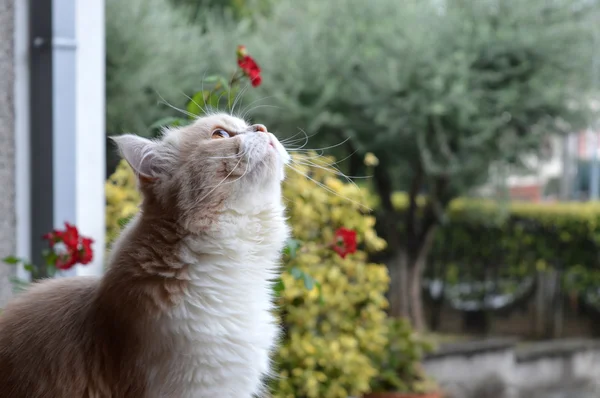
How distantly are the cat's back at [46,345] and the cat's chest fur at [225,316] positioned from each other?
0.17 meters

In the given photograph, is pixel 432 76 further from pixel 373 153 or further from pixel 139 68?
pixel 139 68

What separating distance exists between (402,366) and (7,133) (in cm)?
233

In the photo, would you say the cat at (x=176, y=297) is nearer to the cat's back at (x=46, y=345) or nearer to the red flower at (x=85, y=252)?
the cat's back at (x=46, y=345)

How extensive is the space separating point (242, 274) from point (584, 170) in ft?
24.4

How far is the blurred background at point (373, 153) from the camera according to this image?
2795 mm

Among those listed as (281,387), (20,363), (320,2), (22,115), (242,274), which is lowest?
(281,387)

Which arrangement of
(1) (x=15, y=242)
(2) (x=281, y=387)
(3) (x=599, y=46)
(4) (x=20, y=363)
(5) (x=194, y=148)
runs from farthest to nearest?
(3) (x=599, y=46) < (2) (x=281, y=387) < (1) (x=15, y=242) < (5) (x=194, y=148) < (4) (x=20, y=363)

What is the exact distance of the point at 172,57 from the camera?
4.35 m

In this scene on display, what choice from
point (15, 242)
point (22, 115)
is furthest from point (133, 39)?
point (15, 242)

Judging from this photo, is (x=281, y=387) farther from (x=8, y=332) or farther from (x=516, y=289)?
(x=516, y=289)

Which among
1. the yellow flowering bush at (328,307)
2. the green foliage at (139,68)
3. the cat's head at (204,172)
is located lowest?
the yellow flowering bush at (328,307)

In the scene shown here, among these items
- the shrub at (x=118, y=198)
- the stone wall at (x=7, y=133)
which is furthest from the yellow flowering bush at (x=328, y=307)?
the stone wall at (x=7, y=133)

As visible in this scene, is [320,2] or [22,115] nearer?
[22,115]

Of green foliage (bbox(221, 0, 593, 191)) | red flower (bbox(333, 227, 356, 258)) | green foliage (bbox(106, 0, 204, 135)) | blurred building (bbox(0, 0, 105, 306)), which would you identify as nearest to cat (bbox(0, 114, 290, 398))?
red flower (bbox(333, 227, 356, 258))
